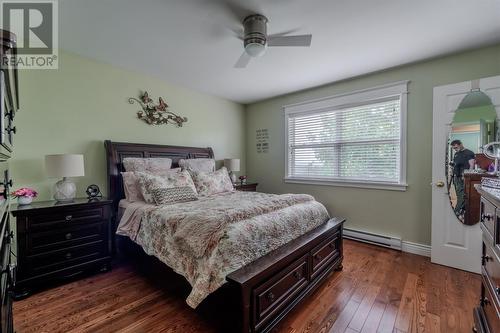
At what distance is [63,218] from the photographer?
2.20m

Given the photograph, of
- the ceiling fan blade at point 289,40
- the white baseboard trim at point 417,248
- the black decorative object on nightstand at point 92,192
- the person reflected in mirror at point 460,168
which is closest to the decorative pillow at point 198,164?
the black decorative object on nightstand at point 92,192

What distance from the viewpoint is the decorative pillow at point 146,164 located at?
290cm

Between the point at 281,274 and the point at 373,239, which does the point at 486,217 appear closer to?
the point at 281,274

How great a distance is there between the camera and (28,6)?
1906 millimetres

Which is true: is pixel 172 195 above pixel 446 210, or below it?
above

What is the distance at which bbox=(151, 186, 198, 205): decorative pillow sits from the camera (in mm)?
2406

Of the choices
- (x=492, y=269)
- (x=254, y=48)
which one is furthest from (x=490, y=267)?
(x=254, y=48)

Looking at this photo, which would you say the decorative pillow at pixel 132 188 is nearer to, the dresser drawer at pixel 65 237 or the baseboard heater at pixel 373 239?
the dresser drawer at pixel 65 237

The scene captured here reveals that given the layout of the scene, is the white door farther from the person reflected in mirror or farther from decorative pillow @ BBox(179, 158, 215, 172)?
decorative pillow @ BBox(179, 158, 215, 172)

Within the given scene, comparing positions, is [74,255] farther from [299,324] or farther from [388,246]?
[388,246]

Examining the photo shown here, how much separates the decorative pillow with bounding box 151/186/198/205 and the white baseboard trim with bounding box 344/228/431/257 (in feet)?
7.95

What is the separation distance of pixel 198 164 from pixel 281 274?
2327 mm

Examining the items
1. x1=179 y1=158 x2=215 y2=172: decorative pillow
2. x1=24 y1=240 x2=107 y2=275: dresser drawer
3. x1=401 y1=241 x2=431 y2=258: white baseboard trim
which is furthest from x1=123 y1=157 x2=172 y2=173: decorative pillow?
x1=401 y1=241 x2=431 y2=258: white baseboard trim

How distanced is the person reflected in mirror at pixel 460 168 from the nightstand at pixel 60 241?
153 inches
